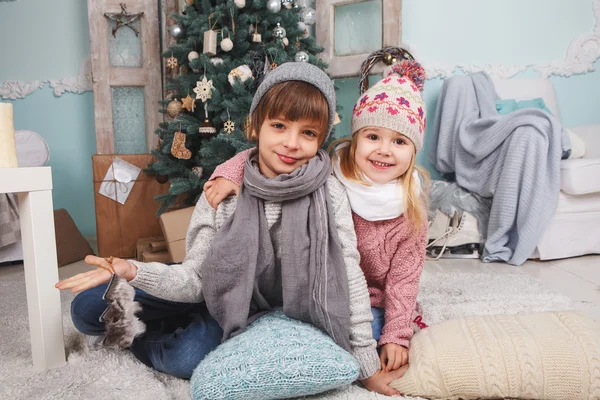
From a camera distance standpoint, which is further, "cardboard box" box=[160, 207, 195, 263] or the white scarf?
"cardboard box" box=[160, 207, 195, 263]

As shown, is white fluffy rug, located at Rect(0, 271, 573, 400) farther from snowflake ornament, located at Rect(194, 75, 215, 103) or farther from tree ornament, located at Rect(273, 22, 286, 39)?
tree ornament, located at Rect(273, 22, 286, 39)

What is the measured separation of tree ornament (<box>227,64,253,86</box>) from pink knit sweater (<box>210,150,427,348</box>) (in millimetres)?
838

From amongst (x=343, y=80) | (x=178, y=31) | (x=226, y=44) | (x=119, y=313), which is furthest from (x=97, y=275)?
(x=343, y=80)

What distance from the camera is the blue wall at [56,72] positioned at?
2.50 metres

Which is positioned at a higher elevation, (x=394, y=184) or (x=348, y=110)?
(x=348, y=110)

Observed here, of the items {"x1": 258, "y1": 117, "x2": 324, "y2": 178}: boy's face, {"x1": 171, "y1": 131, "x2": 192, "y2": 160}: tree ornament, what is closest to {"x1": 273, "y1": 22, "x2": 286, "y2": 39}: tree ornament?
{"x1": 171, "y1": 131, "x2": 192, "y2": 160}: tree ornament

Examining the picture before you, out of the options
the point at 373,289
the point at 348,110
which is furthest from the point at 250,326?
the point at 348,110

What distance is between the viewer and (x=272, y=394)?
773mm

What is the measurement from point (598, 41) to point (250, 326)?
2.89 m

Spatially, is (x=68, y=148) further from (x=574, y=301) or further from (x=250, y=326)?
(x=574, y=301)

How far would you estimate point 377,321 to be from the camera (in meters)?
1.02

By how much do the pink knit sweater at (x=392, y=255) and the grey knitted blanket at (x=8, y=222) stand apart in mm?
1437

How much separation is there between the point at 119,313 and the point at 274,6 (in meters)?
1.46

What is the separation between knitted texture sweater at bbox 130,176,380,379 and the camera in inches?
34.0
